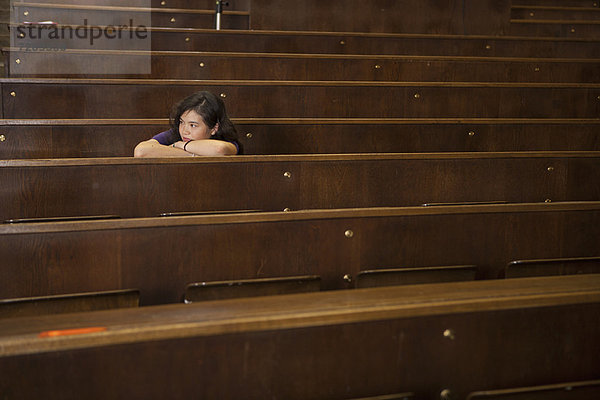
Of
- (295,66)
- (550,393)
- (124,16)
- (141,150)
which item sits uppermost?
(124,16)

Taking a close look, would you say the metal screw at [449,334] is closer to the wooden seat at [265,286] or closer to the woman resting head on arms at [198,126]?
the wooden seat at [265,286]

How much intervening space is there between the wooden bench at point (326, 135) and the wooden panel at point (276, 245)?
1.19ft

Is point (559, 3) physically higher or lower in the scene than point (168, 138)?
higher

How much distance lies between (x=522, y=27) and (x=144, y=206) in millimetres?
1161

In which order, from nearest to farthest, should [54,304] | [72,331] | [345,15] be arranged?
[72,331]
[54,304]
[345,15]

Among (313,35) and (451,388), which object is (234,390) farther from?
(313,35)

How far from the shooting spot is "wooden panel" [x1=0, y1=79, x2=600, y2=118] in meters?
1.00

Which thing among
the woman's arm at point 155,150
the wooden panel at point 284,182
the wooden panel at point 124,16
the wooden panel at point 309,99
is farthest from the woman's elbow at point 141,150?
the wooden panel at point 124,16

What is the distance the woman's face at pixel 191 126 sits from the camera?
0.86 m

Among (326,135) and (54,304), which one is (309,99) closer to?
(326,135)

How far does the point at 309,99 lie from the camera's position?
107 cm

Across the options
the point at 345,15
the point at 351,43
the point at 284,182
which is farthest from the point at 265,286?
the point at 345,15

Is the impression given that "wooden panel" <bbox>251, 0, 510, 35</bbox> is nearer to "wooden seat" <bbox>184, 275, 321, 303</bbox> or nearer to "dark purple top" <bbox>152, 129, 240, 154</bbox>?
"dark purple top" <bbox>152, 129, 240, 154</bbox>

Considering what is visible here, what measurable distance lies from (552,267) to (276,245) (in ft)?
0.76
